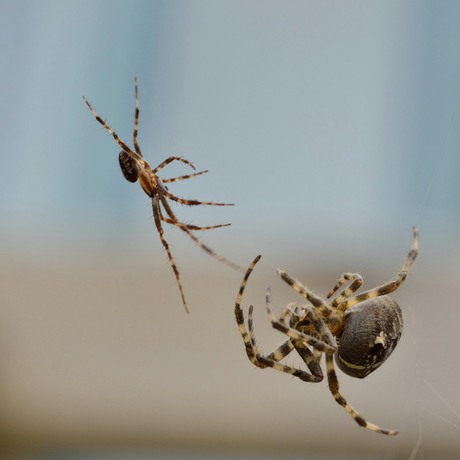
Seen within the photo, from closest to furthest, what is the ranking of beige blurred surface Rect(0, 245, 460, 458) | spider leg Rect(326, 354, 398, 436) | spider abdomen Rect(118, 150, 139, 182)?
spider leg Rect(326, 354, 398, 436) → spider abdomen Rect(118, 150, 139, 182) → beige blurred surface Rect(0, 245, 460, 458)

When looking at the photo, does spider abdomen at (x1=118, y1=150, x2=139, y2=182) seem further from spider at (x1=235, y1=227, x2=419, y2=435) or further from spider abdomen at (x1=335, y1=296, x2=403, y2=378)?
spider abdomen at (x1=335, y1=296, x2=403, y2=378)

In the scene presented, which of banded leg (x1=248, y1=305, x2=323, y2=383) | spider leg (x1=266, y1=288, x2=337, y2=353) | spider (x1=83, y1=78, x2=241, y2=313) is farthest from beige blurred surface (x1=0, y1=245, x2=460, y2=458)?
spider leg (x1=266, y1=288, x2=337, y2=353)

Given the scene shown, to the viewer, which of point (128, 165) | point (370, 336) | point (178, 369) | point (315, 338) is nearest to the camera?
point (370, 336)

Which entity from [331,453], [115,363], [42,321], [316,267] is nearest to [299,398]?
[331,453]

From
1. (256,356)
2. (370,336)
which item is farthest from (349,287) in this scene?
(256,356)

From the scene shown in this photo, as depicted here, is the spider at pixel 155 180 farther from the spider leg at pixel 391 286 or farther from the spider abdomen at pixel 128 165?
the spider leg at pixel 391 286

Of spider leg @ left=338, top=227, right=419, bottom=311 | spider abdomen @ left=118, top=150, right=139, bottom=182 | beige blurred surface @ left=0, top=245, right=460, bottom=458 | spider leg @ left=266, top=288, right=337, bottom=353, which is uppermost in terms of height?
beige blurred surface @ left=0, top=245, right=460, bottom=458

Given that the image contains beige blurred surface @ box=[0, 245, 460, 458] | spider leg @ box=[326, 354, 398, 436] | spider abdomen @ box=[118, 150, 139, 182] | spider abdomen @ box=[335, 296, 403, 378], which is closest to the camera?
spider abdomen @ box=[335, 296, 403, 378]

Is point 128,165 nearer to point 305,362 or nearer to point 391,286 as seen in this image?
point 305,362
